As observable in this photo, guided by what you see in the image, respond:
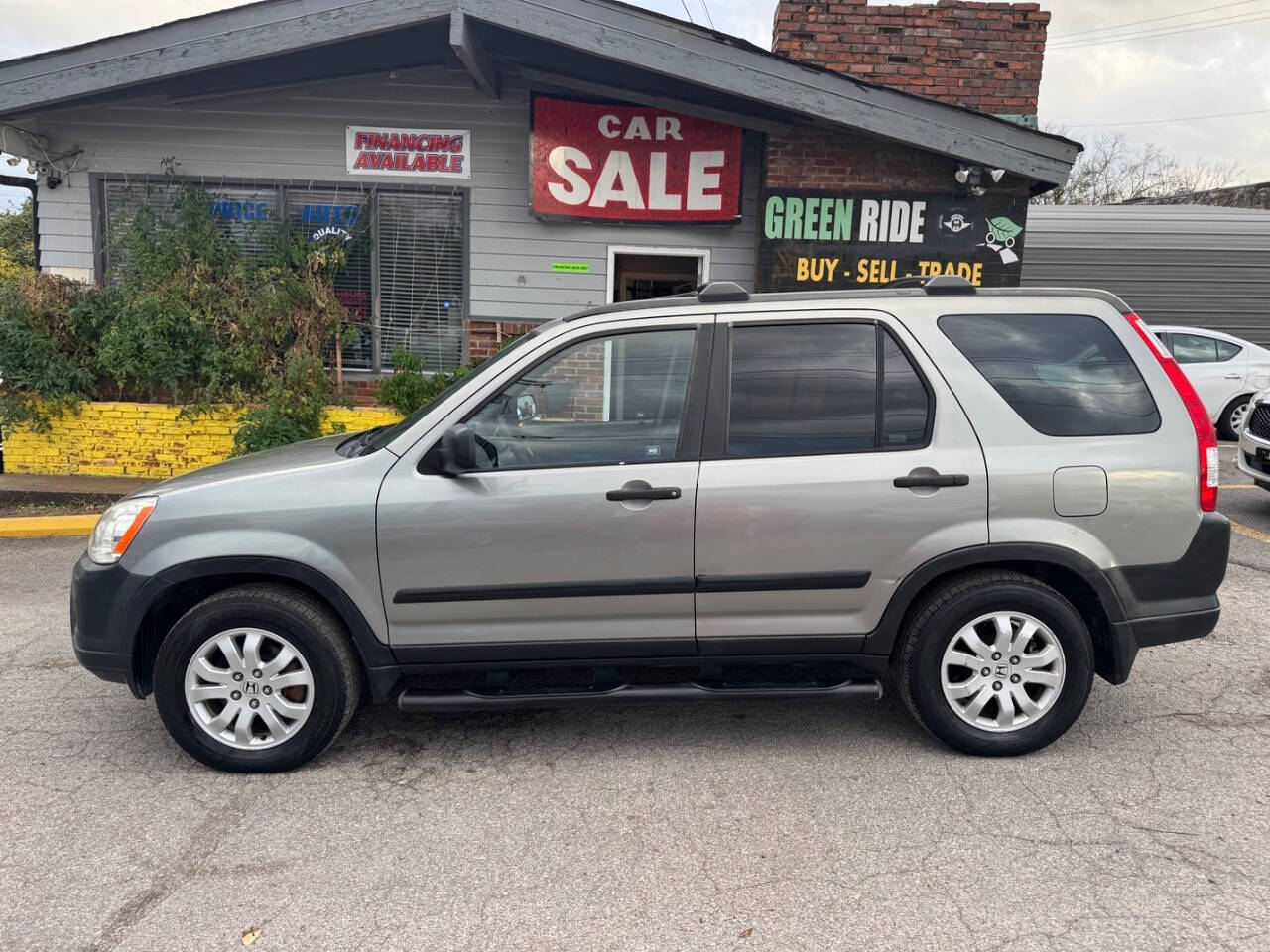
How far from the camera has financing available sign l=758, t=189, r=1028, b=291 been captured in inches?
343

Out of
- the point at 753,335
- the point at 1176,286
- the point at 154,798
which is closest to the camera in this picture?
the point at 154,798

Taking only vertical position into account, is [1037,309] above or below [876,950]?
above

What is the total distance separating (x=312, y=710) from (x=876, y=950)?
2219mm

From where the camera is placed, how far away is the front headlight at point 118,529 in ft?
11.5

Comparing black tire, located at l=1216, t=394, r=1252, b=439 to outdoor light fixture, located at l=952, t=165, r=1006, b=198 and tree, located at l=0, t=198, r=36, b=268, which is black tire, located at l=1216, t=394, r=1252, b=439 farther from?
tree, located at l=0, t=198, r=36, b=268

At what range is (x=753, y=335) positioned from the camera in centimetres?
366

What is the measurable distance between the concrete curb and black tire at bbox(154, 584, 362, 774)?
454cm

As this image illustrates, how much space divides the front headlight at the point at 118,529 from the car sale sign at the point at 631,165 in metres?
6.12

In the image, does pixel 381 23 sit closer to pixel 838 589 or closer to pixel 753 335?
pixel 753 335

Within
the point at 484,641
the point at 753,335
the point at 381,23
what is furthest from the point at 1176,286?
the point at 484,641

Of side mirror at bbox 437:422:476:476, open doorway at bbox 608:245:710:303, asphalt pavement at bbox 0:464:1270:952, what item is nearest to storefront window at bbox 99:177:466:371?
open doorway at bbox 608:245:710:303

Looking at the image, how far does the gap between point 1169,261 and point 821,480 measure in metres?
13.8

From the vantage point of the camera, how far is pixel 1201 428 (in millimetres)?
3578

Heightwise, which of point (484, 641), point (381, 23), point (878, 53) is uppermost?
point (878, 53)
